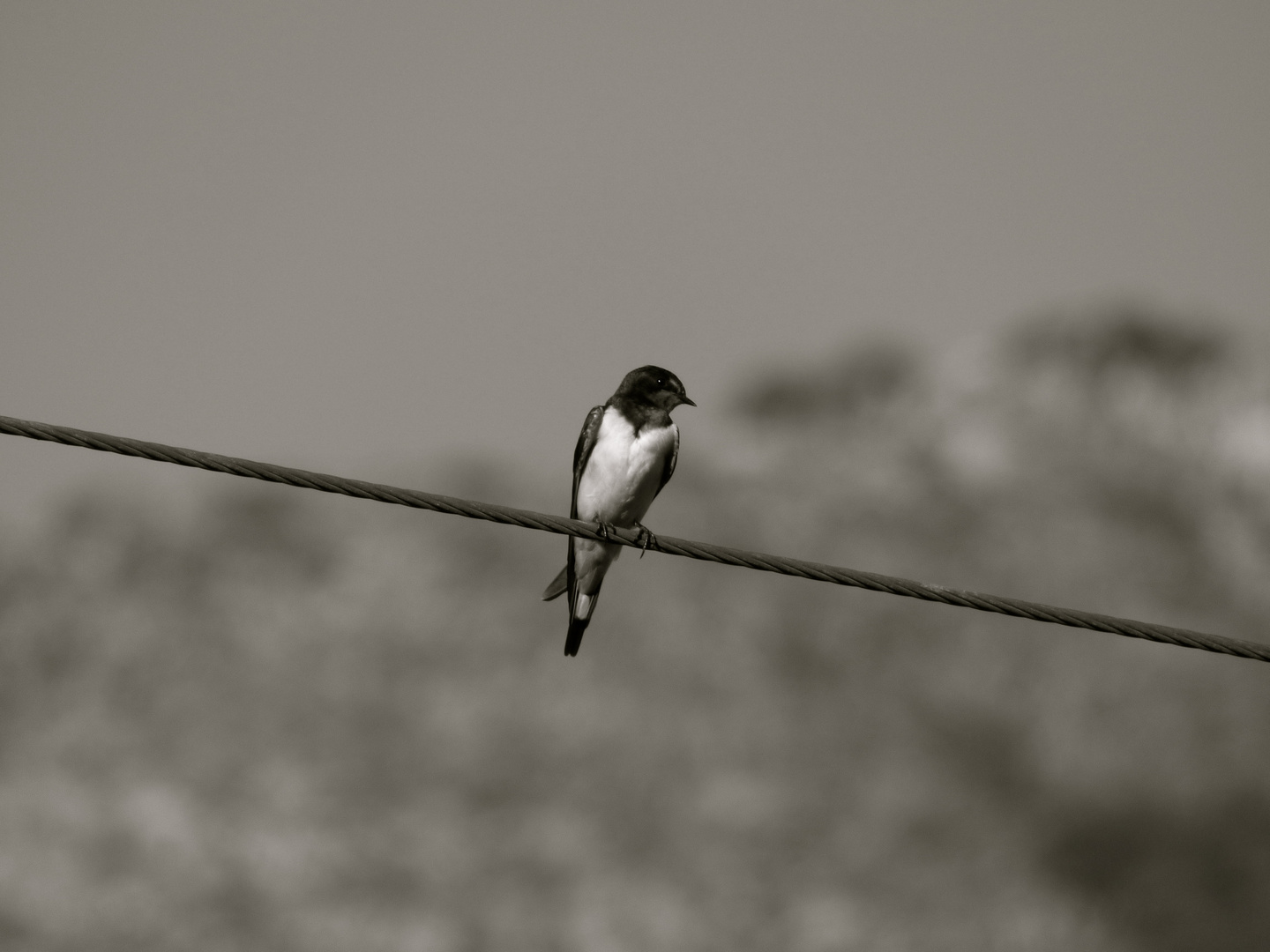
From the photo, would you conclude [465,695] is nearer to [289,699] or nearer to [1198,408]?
[289,699]

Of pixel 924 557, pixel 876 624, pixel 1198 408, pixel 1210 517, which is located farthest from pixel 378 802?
pixel 1198 408

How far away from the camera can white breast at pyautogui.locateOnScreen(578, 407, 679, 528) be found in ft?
24.9

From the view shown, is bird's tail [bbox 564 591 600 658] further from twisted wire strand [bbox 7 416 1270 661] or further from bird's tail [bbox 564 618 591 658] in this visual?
twisted wire strand [bbox 7 416 1270 661]

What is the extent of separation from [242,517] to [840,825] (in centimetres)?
2033

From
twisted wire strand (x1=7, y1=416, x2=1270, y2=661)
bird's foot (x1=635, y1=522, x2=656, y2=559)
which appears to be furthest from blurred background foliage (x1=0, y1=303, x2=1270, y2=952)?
twisted wire strand (x1=7, y1=416, x2=1270, y2=661)

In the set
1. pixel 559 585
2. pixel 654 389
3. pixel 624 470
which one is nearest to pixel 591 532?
pixel 624 470

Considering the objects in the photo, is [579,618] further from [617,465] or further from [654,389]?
[654,389]

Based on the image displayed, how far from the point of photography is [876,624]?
3534cm

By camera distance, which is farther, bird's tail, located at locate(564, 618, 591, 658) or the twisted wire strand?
bird's tail, located at locate(564, 618, 591, 658)

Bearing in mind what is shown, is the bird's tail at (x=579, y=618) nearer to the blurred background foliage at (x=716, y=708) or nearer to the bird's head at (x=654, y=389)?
the bird's head at (x=654, y=389)

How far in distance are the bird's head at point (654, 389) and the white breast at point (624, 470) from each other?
0.49ft

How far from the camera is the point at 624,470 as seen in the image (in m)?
7.59

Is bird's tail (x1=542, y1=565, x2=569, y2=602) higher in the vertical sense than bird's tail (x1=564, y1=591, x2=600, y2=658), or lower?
higher

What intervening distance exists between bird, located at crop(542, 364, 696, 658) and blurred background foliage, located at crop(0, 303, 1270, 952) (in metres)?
22.1
